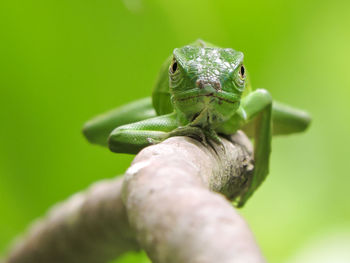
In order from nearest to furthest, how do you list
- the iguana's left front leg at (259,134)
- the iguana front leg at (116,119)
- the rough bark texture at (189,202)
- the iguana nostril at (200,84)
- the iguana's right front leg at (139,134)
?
the rough bark texture at (189,202)
the iguana nostril at (200,84)
the iguana's right front leg at (139,134)
the iguana's left front leg at (259,134)
the iguana front leg at (116,119)

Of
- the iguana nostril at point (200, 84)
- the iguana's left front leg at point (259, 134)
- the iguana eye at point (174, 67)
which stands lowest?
the iguana's left front leg at point (259, 134)

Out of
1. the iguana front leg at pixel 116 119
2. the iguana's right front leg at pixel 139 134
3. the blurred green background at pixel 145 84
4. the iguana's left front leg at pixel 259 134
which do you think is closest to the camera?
the iguana's right front leg at pixel 139 134

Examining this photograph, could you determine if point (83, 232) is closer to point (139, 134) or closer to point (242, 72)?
point (139, 134)

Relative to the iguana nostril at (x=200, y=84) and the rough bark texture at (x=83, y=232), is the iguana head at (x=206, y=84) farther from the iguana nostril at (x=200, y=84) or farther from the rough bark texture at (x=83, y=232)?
the rough bark texture at (x=83, y=232)

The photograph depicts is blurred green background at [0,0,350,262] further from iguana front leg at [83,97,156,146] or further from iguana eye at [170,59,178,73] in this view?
iguana eye at [170,59,178,73]

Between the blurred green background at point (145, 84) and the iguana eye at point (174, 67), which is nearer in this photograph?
the iguana eye at point (174, 67)

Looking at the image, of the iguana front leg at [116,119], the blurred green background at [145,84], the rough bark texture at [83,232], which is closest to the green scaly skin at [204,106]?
the iguana front leg at [116,119]

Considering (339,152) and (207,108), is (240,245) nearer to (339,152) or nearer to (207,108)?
(207,108)

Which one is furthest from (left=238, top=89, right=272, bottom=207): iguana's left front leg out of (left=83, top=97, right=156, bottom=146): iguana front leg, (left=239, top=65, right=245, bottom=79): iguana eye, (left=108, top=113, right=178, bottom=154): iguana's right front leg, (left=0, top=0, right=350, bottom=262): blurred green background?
(left=0, top=0, right=350, bottom=262): blurred green background
